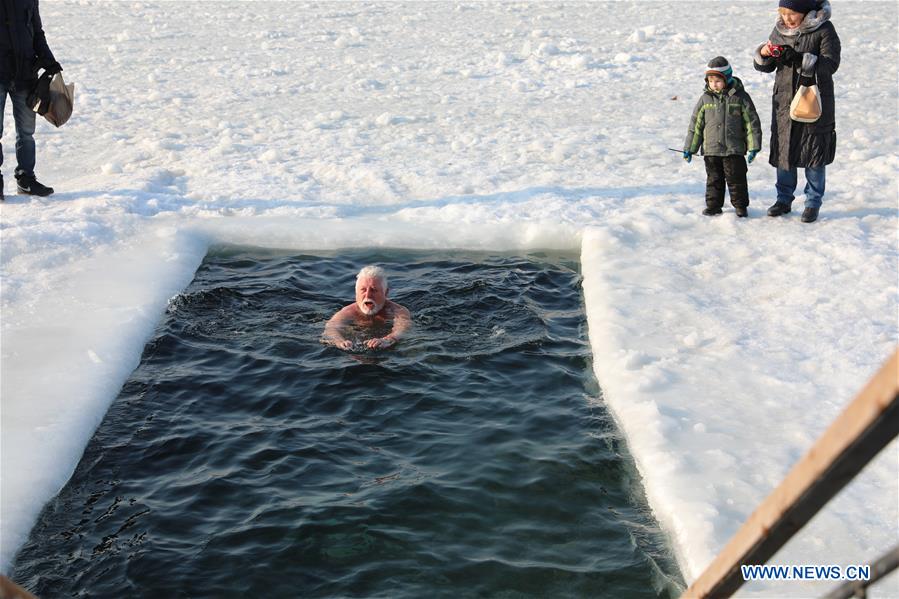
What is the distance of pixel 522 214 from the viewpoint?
9.98 meters

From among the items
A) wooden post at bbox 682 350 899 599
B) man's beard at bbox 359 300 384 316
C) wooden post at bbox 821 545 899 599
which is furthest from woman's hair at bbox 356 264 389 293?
wooden post at bbox 821 545 899 599

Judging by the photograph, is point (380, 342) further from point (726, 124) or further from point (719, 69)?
point (719, 69)

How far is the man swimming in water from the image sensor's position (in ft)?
26.3

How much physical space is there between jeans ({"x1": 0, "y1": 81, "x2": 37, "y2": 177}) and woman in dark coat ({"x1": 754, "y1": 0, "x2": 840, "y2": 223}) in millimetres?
7283

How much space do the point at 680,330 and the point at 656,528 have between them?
2370 mm

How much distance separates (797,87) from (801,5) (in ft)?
2.40

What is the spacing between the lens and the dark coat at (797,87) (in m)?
8.69

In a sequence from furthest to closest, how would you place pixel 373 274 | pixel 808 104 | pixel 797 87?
1. pixel 797 87
2. pixel 808 104
3. pixel 373 274

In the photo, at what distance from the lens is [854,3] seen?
68.8 feet

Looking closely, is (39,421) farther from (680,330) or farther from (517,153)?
(517,153)

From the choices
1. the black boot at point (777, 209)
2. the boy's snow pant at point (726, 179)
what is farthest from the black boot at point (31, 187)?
the black boot at point (777, 209)

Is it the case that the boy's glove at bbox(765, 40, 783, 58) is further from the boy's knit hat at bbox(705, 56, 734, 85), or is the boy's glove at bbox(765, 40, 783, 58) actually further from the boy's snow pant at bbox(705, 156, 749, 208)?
the boy's snow pant at bbox(705, 156, 749, 208)

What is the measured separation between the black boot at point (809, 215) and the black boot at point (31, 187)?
7892mm

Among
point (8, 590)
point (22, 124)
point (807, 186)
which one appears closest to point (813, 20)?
point (807, 186)
